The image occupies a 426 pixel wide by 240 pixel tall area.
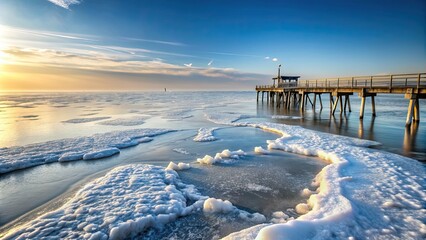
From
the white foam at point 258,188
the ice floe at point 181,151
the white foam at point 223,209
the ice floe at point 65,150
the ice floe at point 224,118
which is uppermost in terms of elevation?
the ice floe at point 65,150

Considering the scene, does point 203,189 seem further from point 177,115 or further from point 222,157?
point 177,115

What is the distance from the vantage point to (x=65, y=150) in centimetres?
1048

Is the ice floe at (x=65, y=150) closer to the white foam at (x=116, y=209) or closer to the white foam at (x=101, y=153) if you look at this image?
the white foam at (x=101, y=153)

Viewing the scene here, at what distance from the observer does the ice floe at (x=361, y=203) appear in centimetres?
407

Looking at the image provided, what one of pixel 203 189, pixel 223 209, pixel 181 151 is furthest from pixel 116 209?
pixel 181 151

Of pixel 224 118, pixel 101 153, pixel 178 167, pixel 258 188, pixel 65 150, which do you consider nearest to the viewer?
pixel 258 188

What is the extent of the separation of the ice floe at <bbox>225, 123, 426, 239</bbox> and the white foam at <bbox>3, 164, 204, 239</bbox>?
74.6 inches

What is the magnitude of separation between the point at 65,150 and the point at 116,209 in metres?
7.03

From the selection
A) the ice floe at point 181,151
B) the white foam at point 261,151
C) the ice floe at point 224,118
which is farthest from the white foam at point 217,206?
the ice floe at point 224,118

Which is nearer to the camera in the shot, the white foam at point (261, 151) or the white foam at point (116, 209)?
the white foam at point (116, 209)

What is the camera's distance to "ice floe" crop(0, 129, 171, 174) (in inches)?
349

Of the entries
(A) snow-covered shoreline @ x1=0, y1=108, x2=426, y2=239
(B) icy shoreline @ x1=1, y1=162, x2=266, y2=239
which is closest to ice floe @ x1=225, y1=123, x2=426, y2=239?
(A) snow-covered shoreline @ x1=0, y1=108, x2=426, y2=239

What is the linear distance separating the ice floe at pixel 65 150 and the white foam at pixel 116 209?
11.7ft

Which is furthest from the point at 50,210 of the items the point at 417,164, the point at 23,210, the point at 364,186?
the point at 417,164
